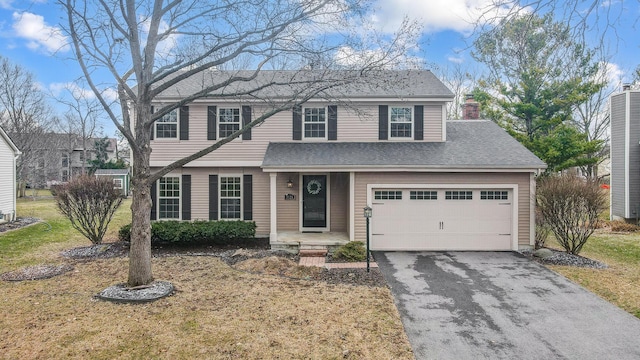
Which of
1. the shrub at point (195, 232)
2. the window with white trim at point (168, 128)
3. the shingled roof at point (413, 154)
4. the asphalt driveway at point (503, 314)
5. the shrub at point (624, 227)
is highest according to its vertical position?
the window with white trim at point (168, 128)

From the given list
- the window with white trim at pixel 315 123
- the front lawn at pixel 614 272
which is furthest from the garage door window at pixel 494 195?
the window with white trim at pixel 315 123

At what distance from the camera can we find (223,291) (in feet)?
24.0

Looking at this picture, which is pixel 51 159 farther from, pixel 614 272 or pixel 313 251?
pixel 614 272

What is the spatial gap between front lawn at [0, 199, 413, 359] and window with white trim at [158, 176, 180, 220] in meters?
3.81

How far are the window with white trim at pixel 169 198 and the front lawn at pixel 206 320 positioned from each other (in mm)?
3814

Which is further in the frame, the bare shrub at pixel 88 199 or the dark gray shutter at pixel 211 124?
the dark gray shutter at pixel 211 124

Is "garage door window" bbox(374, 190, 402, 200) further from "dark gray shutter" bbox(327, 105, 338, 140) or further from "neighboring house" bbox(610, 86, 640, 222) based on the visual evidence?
"neighboring house" bbox(610, 86, 640, 222)

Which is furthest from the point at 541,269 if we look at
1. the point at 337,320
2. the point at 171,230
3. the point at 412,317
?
the point at 171,230

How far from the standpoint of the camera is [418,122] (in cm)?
1243

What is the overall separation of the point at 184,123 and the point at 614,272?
41.9ft

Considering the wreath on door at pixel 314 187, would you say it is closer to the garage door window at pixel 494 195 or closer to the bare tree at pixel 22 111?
the garage door window at pixel 494 195

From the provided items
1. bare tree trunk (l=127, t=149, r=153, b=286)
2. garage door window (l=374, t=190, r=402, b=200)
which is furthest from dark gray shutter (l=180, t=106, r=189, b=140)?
garage door window (l=374, t=190, r=402, b=200)

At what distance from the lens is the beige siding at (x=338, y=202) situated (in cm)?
1238

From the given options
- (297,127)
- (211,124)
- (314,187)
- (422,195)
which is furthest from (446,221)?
(211,124)
